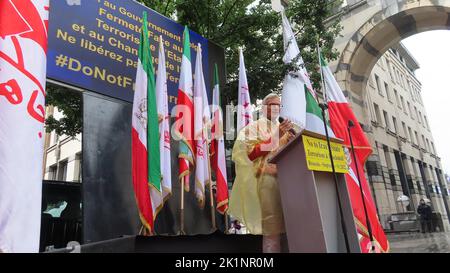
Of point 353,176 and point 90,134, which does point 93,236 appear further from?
point 353,176

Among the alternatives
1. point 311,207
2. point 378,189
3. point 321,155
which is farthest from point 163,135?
point 378,189

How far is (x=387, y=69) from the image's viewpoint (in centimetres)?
2997

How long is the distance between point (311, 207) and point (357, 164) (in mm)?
1961

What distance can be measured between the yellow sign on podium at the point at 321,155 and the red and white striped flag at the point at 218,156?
2454 millimetres

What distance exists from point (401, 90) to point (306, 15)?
1165 inches

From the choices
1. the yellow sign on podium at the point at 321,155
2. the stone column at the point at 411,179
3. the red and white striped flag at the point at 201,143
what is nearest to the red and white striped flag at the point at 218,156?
the red and white striped flag at the point at 201,143

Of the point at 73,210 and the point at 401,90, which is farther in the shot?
the point at 401,90

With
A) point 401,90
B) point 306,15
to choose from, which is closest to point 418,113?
point 401,90

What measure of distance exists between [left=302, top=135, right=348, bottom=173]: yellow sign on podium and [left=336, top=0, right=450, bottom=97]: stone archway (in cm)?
1413

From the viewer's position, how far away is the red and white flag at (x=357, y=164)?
13.8 ft

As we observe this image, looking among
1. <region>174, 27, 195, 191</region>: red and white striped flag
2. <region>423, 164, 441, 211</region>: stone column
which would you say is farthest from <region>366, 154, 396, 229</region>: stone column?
<region>423, 164, 441, 211</region>: stone column

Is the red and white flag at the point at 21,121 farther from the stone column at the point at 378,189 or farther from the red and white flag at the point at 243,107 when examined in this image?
the stone column at the point at 378,189

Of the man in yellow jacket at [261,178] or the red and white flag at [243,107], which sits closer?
the man in yellow jacket at [261,178]

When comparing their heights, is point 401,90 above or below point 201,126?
above
